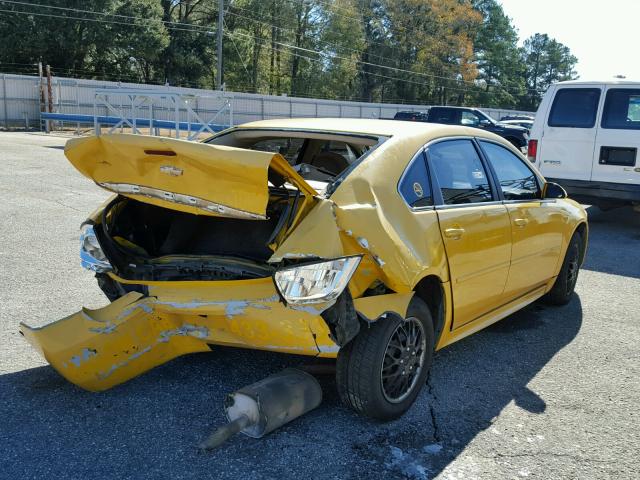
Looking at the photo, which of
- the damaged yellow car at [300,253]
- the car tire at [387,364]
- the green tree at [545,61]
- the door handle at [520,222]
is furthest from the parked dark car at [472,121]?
the green tree at [545,61]

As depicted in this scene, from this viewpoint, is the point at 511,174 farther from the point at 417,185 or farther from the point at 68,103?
the point at 68,103

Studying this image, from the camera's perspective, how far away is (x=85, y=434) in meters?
3.27

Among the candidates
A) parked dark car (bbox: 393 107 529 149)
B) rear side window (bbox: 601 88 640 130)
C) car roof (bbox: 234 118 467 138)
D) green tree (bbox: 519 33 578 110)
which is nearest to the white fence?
parked dark car (bbox: 393 107 529 149)

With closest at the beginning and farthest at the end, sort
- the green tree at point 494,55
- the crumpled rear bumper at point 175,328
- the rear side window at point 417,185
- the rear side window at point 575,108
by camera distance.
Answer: the crumpled rear bumper at point 175,328 → the rear side window at point 417,185 → the rear side window at point 575,108 → the green tree at point 494,55

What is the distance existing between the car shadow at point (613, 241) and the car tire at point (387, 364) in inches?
189

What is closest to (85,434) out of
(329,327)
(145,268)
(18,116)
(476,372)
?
(145,268)

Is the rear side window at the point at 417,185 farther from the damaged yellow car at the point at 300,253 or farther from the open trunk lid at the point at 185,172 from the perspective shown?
the open trunk lid at the point at 185,172

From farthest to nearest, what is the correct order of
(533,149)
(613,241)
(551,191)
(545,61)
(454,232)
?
(545,61) → (533,149) → (613,241) → (551,191) → (454,232)

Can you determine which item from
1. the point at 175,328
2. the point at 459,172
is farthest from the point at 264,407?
the point at 459,172

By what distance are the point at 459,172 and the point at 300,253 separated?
5.52 ft

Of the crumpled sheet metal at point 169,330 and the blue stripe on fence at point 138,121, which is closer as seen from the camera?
the crumpled sheet metal at point 169,330

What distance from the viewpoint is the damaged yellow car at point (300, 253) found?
10.2 feet

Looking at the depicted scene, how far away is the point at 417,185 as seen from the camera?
12.2 ft

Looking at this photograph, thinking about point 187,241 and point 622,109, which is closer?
point 187,241
